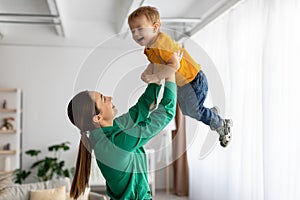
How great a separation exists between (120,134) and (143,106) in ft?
0.39

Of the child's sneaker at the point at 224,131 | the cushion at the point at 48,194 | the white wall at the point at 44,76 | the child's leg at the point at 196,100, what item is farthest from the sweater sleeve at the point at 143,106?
the white wall at the point at 44,76

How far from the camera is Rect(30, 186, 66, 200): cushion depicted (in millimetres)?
4164

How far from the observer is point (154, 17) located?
1236mm

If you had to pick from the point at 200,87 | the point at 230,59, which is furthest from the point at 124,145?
the point at 230,59

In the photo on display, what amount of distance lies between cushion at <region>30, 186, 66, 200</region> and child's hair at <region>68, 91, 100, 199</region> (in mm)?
2751

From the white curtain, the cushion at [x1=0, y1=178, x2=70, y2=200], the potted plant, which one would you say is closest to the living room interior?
the white curtain

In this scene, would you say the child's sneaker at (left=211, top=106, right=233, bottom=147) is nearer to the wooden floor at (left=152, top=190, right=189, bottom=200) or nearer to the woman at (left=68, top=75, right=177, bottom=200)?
the woman at (left=68, top=75, right=177, bottom=200)

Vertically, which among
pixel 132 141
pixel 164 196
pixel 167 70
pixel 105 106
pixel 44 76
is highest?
pixel 44 76

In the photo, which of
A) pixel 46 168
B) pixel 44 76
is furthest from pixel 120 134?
pixel 44 76

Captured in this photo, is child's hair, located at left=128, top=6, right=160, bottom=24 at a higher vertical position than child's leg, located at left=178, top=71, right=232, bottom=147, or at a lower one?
higher

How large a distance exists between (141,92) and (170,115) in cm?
13

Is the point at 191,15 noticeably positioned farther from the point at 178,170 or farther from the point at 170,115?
the point at 170,115

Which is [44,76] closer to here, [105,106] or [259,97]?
Answer: [259,97]

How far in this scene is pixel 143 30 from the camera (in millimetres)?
1202
